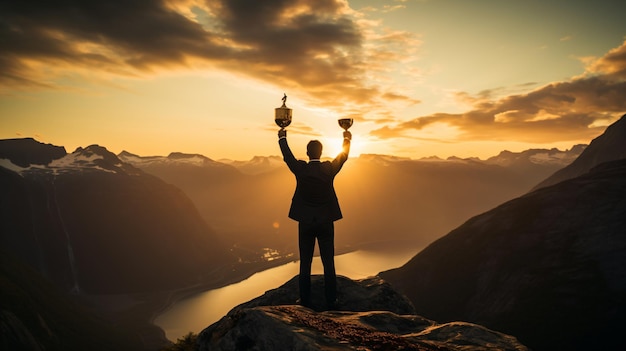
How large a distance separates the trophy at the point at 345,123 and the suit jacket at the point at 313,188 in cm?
118

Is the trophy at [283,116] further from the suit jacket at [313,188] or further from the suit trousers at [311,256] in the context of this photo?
A: the suit trousers at [311,256]

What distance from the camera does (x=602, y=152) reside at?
550 ft

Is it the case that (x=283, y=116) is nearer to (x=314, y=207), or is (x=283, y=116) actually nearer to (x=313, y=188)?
(x=313, y=188)

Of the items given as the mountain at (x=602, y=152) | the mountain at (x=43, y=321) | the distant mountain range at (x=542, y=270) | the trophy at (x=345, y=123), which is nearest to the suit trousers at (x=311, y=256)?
the trophy at (x=345, y=123)

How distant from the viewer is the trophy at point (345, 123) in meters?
12.1

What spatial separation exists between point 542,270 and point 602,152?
430 feet

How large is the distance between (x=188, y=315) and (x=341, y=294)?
183 m

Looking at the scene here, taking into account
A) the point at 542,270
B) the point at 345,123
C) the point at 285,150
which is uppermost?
the point at 345,123

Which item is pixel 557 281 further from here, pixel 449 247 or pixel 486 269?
pixel 449 247

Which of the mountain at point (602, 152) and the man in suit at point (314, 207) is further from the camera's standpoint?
the mountain at point (602, 152)

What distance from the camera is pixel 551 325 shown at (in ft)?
190

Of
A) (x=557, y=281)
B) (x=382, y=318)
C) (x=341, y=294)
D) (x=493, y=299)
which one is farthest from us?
(x=493, y=299)

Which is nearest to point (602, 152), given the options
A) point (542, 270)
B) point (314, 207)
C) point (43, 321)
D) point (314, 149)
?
point (542, 270)

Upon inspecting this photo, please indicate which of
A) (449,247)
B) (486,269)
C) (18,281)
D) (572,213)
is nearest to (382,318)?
(486,269)
